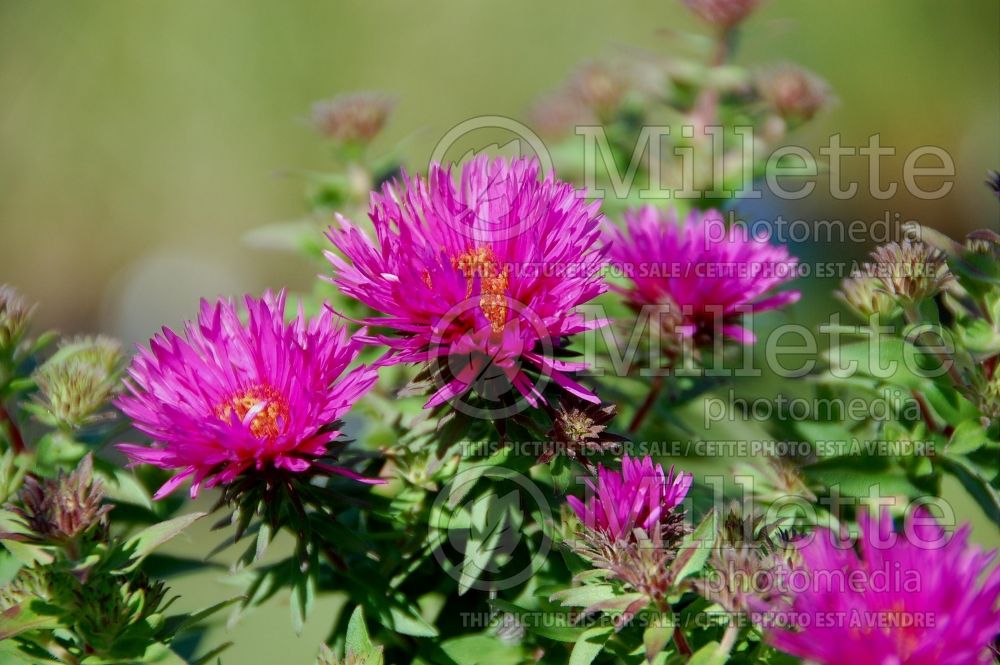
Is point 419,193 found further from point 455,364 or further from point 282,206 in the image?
point 282,206

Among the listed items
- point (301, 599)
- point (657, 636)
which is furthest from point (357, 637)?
point (657, 636)

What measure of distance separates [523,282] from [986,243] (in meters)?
0.34

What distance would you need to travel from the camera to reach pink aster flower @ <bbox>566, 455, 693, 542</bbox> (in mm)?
542

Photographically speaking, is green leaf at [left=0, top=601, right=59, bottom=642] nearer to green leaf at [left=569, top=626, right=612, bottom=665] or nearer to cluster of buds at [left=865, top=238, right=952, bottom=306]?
green leaf at [left=569, top=626, right=612, bottom=665]

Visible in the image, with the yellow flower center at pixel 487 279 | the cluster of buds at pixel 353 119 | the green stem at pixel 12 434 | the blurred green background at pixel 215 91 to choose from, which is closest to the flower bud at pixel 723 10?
the cluster of buds at pixel 353 119

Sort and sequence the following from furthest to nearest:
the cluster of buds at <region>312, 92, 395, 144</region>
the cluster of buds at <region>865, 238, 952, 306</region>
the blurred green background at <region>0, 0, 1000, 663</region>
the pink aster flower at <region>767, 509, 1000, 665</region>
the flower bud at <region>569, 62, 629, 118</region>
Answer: the blurred green background at <region>0, 0, 1000, 663</region>
the flower bud at <region>569, 62, 629, 118</region>
the cluster of buds at <region>312, 92, 395, 144</region>
the cluster of buds at <region>865, 238, 952, 306</region>
the pink aster flower at <region>767, 509, 1000, 665</region>

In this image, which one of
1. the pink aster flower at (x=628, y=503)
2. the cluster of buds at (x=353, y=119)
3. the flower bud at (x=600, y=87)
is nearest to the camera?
the pink aster flower at (x=628, y=503)

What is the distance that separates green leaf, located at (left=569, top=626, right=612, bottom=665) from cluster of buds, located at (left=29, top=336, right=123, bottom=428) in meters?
0.38

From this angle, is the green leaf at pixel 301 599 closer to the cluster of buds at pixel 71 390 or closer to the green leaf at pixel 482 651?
the green leaf at pixel 482 651

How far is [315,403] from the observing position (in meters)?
0.56

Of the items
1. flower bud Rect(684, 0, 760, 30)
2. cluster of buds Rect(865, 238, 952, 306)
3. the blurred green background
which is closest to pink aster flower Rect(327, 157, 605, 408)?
cluster of buds Rect(865, 238, 952, 306)

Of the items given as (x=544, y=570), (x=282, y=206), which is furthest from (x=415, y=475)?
Result: (x=282, y=206)

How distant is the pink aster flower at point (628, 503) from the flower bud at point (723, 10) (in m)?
0.67

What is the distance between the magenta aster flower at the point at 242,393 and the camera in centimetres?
55
